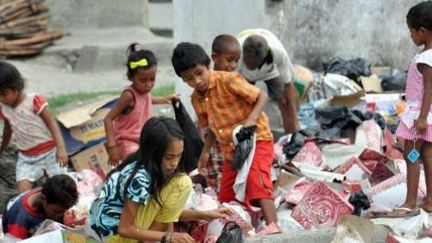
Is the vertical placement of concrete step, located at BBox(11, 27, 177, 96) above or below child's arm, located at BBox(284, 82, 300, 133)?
below

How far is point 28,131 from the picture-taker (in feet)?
21.0

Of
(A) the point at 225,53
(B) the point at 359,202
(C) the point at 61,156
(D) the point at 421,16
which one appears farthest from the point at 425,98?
(C) the point at 61,156

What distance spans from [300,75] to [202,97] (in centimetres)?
330

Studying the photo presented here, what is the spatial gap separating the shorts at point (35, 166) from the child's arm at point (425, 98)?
7.99 ft

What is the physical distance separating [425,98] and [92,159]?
2.98 meters

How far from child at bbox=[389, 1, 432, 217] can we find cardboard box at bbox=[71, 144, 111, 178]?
8.71ft

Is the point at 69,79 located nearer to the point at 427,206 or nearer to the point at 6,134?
the point at 6,134

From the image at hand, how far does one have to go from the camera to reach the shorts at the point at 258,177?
18.1 ft

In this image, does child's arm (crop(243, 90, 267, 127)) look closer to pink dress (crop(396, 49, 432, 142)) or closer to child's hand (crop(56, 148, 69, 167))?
pink dress (crop(396, 49, 432, 142))

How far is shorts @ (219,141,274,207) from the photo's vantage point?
5523mm

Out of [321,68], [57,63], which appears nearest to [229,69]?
[321,68]

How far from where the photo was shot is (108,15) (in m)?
12.8

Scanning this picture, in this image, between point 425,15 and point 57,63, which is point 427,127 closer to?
point 425,15

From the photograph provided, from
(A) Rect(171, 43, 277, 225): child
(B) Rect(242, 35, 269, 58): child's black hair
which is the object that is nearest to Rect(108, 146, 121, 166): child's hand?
(A) Rect(171, 43, 277, 225): child
